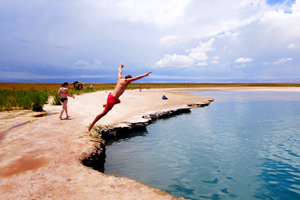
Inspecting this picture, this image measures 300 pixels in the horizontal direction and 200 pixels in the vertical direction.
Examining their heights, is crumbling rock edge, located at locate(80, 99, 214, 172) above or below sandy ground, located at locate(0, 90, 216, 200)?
below

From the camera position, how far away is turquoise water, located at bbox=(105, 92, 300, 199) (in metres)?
5.52

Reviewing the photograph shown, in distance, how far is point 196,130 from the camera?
38.9ft

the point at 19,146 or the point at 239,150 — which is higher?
the point at 19,146

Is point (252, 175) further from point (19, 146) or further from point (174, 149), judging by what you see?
point (19, 146)

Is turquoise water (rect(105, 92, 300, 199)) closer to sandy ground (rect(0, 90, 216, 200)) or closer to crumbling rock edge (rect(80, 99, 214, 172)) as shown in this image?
crumbling rock edge (rect(80, 99, 214, 172))

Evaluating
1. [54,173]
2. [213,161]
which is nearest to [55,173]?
[54,173]

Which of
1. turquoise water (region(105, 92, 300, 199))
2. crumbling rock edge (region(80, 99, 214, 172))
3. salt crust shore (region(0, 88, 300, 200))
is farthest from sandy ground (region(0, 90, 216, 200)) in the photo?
turquoise water (region(105, 92, 300, 199))

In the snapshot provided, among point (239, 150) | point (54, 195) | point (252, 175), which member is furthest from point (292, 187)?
point (54, 195)

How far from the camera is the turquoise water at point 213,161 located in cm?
552

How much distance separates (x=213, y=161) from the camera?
739 centimetres

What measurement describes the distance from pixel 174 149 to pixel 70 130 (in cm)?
464

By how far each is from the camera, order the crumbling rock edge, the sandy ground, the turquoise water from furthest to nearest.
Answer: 1. the crumbling rock edge
2. the turquoise water
3. the sandy ground

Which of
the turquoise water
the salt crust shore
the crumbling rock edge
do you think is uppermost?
the salt crust shore

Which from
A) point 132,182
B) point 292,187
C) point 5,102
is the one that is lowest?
point 292,187
